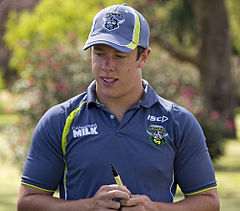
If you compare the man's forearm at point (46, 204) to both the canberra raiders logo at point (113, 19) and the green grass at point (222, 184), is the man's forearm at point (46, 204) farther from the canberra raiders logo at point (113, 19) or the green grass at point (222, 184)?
the green grass at point (222, 184)

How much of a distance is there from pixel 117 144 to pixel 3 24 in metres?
48.3

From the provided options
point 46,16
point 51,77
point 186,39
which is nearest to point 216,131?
point 51,77

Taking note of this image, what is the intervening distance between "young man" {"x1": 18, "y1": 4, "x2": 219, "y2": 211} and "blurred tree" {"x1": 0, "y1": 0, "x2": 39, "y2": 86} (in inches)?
1648

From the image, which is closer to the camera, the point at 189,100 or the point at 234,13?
the point at 189,100

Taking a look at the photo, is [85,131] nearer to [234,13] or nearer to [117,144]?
[117,144]

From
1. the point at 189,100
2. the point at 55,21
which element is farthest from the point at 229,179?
the point at 55,21

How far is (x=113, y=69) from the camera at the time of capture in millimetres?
3096

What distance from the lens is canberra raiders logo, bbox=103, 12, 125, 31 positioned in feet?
10.4

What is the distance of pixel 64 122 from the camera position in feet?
10.3

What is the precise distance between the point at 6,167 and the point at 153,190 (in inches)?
460

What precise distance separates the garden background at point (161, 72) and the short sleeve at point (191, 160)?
6945 millimetres

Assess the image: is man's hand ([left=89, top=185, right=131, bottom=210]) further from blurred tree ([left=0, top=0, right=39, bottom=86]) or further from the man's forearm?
blurred tree ([left=0, top=0, right=39, bottom=86])

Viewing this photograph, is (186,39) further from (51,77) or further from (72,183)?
(72,183)

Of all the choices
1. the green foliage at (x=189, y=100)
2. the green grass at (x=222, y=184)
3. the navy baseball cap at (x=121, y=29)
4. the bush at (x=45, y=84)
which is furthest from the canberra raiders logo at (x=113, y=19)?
the green foliage at (x=189, y=100)
